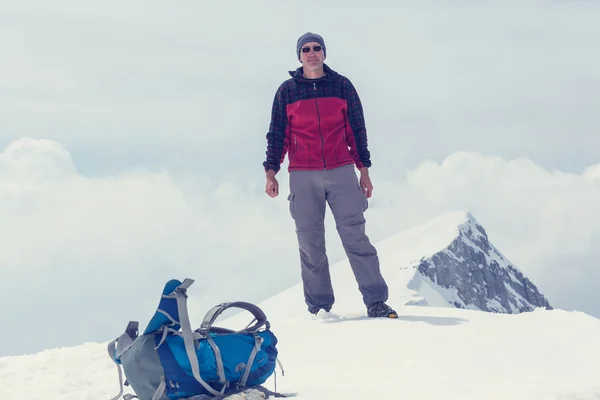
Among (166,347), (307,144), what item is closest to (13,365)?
(166,347)

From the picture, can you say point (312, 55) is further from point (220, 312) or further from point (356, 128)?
point (220, 312)

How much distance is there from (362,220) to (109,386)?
337cm

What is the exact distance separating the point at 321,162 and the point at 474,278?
9104 centimetres

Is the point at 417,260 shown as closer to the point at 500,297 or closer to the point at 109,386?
the point at 500,297

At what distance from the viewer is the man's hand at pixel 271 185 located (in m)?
8.20

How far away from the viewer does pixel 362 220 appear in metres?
8.09

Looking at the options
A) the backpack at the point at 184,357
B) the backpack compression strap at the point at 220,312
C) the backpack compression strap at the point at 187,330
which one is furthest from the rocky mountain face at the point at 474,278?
the backpack compression strap at the point at 187,330

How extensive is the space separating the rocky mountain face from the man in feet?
209

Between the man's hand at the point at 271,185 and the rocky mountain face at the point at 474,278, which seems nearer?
the man's hand at the point at 271,185

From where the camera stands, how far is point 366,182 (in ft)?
27.2

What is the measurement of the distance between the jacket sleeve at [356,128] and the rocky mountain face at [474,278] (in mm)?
63855

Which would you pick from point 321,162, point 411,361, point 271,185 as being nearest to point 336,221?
point 321,162

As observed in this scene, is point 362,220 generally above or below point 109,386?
above

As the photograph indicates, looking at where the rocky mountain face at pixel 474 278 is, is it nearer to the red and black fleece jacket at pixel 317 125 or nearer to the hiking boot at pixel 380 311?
the hiking boot at pixel 380 311
